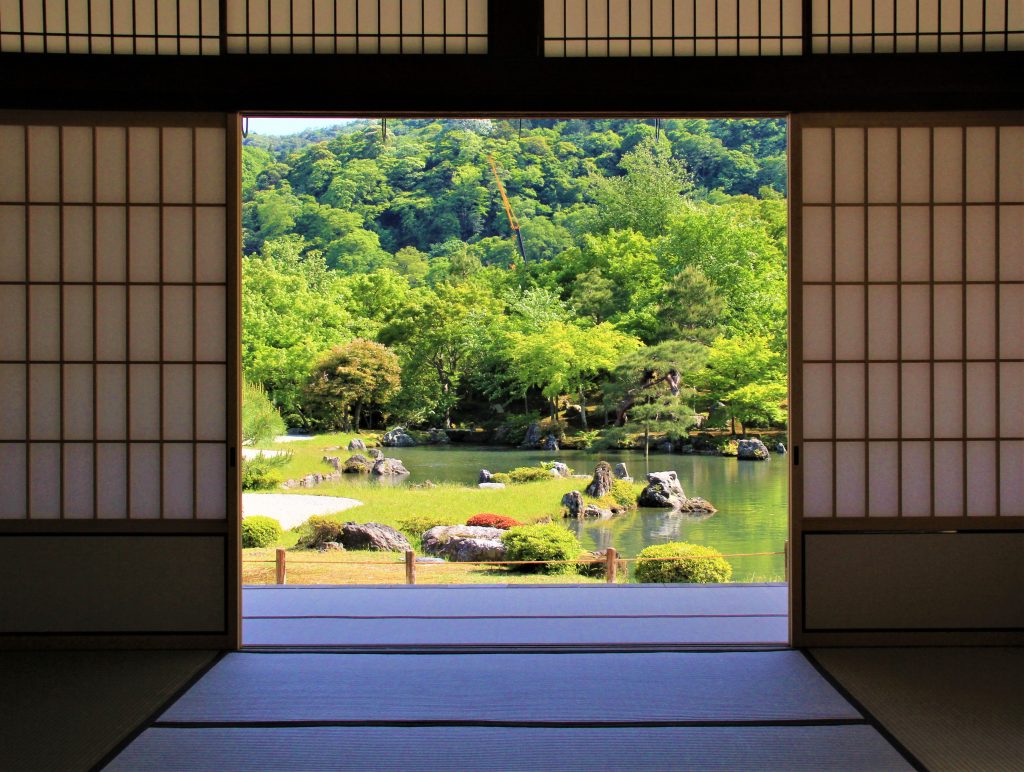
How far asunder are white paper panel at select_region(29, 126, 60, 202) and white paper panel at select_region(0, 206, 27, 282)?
9 cm

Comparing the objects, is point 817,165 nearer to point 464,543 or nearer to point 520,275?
point 464,543

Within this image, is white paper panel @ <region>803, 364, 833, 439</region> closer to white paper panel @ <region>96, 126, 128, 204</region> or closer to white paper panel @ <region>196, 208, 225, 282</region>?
white paper panel @ <region>196, 208, 225, 282</region>

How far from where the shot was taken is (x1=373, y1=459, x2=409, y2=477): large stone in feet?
52.7

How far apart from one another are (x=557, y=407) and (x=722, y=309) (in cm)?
382

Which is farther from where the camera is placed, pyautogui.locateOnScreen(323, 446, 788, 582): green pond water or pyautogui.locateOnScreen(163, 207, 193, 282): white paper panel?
pyautogui.locateOnScreen(323, 446, 788, 582): green pond water

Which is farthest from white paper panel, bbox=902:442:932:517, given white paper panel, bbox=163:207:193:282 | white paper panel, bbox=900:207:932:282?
white paper panel, bbox=163:207:193:282

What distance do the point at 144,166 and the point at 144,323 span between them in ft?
2.03

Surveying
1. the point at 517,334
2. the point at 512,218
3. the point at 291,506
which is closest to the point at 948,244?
the point at 291,506

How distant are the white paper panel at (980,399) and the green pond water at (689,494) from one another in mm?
10315

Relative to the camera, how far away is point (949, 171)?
3475mm

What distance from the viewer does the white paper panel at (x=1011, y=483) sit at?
342 centimetres

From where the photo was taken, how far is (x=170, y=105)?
134 inches

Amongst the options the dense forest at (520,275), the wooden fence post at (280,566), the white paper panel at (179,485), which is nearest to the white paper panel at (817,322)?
the white paper panel at (179,485)

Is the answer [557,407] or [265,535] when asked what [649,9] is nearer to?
[265,535]
